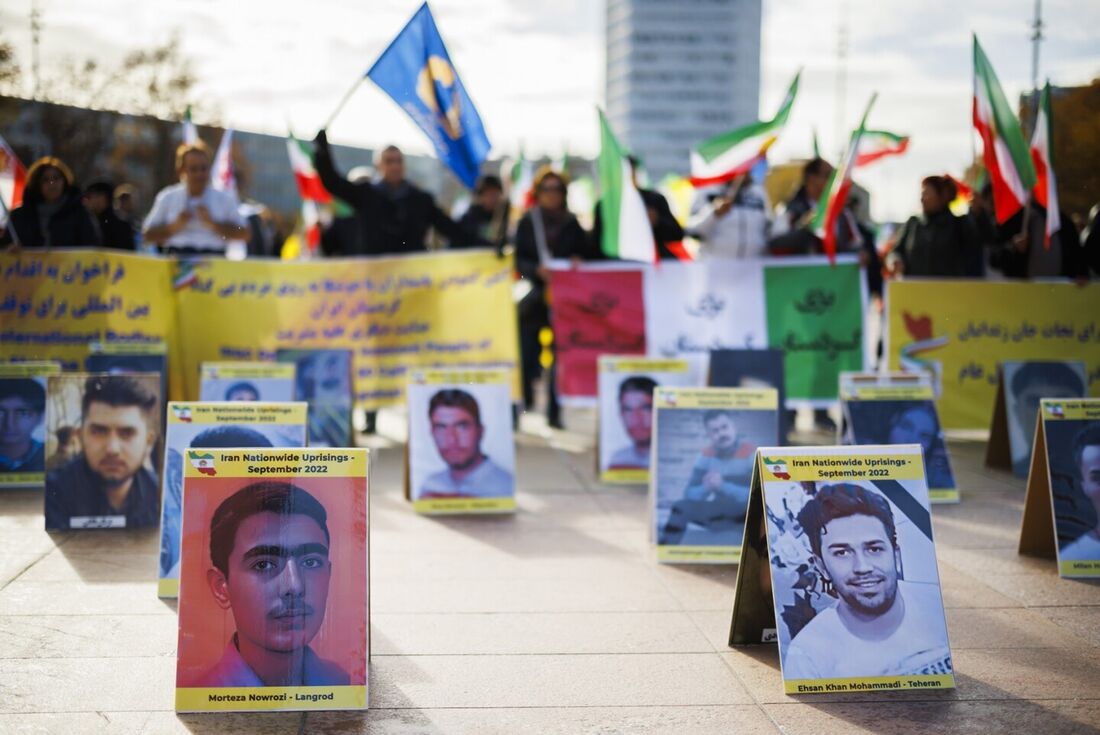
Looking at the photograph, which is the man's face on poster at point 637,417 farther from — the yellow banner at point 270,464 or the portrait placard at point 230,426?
the yellow banner at point 270,464

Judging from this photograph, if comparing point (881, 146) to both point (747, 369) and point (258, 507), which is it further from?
point (258, 507)

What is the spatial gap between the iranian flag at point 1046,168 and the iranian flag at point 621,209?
2823 mm

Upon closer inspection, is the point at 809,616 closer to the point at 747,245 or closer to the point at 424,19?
the point at 424,19

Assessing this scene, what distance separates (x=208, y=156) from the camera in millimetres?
10070

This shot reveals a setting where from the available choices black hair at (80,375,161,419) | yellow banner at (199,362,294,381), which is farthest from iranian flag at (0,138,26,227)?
black hair at (80,375,161,419)

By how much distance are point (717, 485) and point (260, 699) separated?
3.03 metres

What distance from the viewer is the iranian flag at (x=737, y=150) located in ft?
32.4

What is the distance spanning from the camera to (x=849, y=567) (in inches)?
174

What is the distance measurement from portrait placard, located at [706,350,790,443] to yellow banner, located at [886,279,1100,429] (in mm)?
1992

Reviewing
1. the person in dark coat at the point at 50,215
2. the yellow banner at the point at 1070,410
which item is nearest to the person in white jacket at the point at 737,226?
the yellow banner at the point at 1070,410

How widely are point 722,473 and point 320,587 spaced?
2848 mm

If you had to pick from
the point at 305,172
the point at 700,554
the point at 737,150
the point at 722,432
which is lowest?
the point at 700,554

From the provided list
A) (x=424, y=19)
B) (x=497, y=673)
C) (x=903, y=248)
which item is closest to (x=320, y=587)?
Result: (x=497, y=673)

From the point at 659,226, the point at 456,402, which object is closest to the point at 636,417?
the point at 456,402
